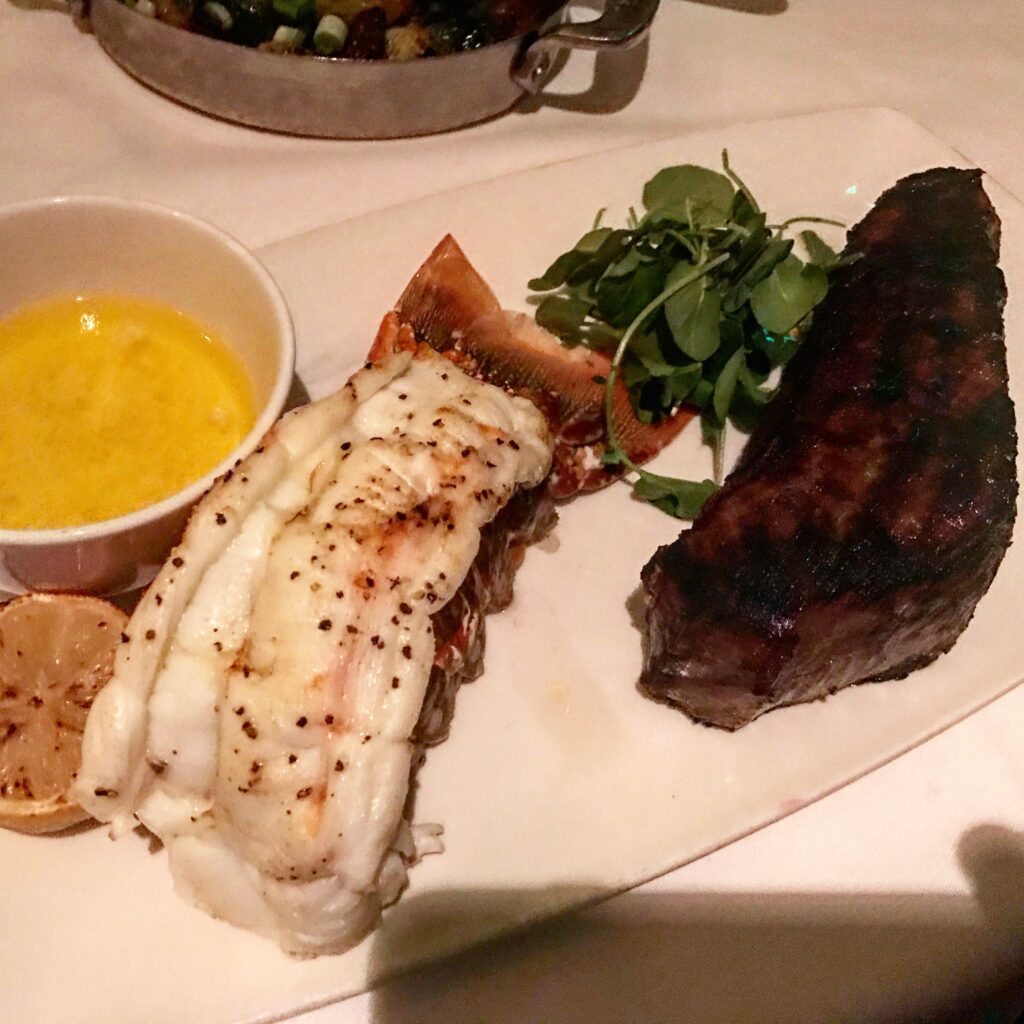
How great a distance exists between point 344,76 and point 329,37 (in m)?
0.09

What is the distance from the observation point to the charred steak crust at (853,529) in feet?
3.95

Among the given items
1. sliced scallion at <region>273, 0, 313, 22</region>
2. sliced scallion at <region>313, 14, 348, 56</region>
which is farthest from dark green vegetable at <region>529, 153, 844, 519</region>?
sliced scallion at <region>273, 0, 313, 22</region>

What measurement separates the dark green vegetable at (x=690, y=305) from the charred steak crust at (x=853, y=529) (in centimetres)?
13

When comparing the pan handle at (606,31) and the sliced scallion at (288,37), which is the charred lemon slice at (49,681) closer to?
the sliced scallion at (288,37)

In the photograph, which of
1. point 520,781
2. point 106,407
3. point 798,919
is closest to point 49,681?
point 106,407

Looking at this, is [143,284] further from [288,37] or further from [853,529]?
[853,529]

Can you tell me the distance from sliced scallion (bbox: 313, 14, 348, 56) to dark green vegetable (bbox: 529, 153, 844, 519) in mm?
667

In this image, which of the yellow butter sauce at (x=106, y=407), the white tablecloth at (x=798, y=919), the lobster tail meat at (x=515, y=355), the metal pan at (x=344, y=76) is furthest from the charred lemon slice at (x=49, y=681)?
the metal pan at (x=344, y=76)

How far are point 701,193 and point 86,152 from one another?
49.9 inches

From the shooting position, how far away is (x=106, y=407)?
1.39 metres

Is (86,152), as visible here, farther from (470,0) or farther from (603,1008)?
(603,1008)

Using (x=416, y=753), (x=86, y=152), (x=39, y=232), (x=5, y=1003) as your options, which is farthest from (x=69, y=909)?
(x=86, y=152)

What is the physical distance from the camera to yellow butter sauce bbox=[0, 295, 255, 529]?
4.30 ft

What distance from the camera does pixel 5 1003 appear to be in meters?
1.02
